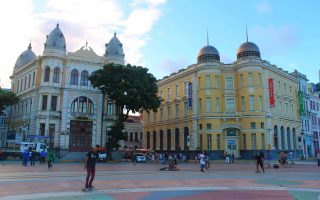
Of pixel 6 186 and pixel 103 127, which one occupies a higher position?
pixel 103 127

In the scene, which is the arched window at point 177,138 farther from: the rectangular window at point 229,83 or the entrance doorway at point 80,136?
the entrance doorway at point 80,136

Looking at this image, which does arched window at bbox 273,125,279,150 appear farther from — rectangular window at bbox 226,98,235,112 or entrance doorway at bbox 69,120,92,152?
entrance doorway at bbox 69,120,92,152

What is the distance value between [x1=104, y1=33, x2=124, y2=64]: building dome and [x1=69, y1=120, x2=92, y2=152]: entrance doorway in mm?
12200

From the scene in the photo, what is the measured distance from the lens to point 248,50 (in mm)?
55344

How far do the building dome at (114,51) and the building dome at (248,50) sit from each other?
2177 centimetres

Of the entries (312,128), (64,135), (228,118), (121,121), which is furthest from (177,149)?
(312,128)

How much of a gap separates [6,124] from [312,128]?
2605 inches

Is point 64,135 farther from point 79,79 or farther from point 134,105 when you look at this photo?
point 134,105

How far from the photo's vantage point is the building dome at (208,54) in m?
57.2

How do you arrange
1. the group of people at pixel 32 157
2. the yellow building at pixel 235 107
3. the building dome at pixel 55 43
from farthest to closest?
the yellow building at pixel 235 107, the building dome at pixel 55 43, the group of people at pixel 32 157

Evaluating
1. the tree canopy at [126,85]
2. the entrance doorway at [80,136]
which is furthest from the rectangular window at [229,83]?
the entrance doorway at [80,136]

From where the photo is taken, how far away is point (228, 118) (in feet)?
175

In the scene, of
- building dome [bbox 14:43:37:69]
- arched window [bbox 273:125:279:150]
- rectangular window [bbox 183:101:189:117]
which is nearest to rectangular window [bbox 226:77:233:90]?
rectangular window [bbox 183:101:189:117]

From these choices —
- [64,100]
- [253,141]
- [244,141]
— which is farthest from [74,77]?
[253,141]
